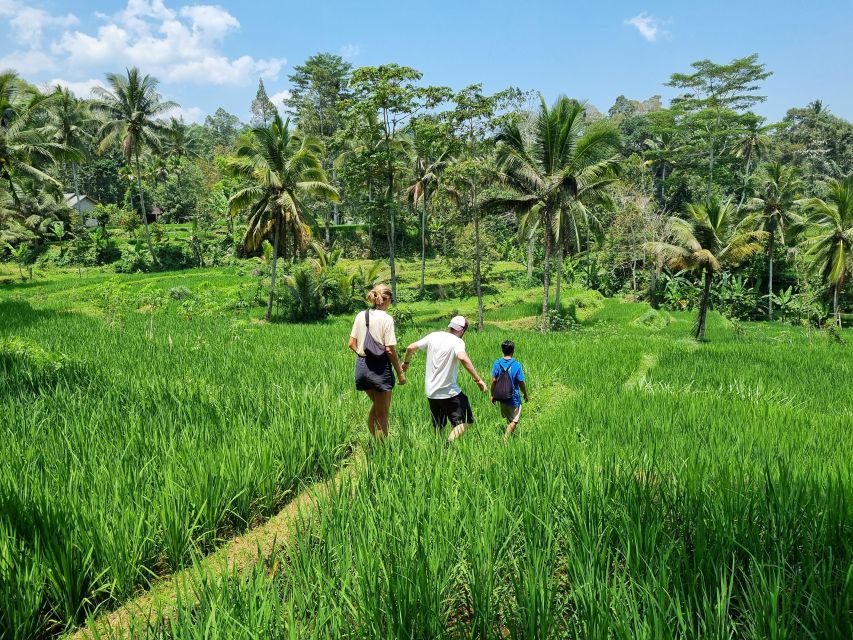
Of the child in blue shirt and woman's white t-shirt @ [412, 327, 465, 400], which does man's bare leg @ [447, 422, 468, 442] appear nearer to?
woman's white t-shirt @ [412, 327, 465, 400]

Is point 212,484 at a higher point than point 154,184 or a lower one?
lower

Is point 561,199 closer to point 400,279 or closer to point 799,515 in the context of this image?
point 400,279

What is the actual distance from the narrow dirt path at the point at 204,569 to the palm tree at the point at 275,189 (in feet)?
52.2

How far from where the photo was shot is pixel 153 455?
378cm

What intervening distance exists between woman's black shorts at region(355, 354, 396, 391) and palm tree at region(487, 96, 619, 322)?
14.3 m

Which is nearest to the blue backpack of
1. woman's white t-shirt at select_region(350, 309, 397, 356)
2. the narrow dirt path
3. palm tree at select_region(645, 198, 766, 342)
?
woman's white t-shirt at select_region(350, 309, 397, 356)

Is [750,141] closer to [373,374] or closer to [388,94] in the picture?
[388,94]

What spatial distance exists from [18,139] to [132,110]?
13240mm

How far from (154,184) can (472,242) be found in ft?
95.5

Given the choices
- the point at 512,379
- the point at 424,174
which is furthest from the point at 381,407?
the point at 424,174

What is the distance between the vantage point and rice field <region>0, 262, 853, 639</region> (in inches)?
81.4

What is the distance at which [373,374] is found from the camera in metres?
4.70

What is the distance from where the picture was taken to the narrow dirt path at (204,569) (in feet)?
7.12

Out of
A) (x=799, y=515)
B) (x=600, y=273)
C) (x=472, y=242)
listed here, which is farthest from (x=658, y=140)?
(x=799, y=515)
